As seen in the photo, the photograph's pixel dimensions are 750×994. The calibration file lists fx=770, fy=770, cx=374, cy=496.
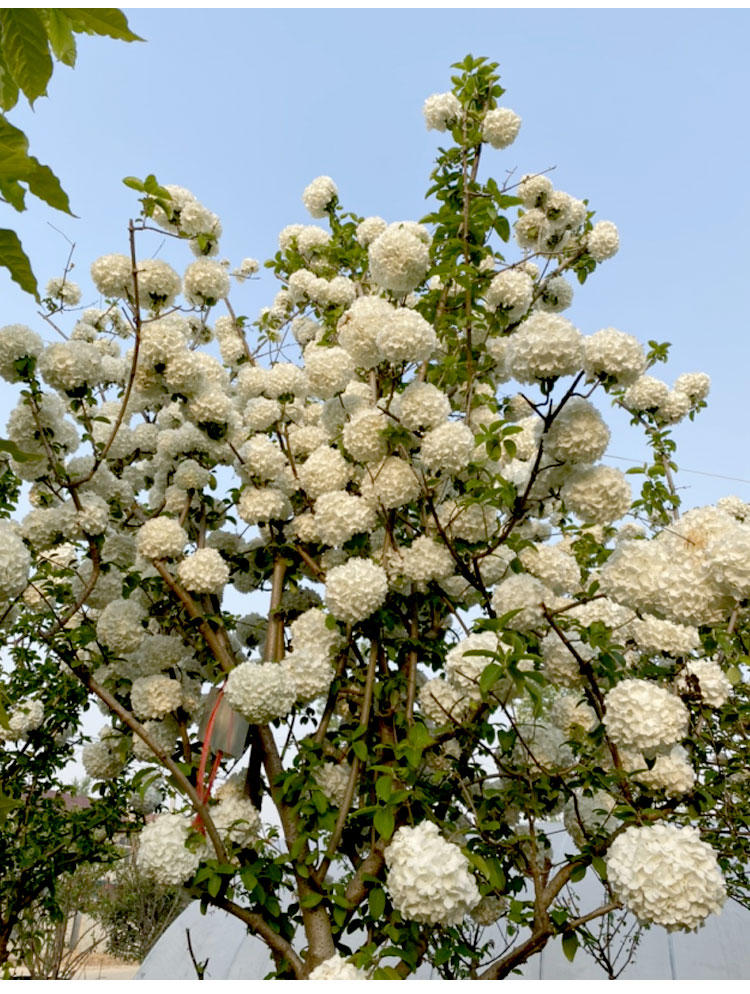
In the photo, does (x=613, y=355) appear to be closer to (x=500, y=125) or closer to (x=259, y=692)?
(x=259, y=692)

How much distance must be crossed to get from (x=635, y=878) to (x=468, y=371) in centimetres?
181

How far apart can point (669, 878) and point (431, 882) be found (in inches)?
21.6

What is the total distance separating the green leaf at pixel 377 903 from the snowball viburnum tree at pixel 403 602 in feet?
0.04

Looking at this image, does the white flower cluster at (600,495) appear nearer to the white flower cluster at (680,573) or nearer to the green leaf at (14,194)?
the white flower cluster at (680,573)

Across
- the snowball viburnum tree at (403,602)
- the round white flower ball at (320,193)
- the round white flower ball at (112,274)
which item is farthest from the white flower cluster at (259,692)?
the round white flower ball at (320,193)

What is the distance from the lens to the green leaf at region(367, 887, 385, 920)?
7.21 feet

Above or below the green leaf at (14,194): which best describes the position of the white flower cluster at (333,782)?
below

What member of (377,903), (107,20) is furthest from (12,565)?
(107,20)

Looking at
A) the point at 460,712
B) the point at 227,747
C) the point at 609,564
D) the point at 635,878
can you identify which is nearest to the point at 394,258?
the point at 609,564

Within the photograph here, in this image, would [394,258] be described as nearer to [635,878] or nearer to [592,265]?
[592,265]

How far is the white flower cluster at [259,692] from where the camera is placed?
239 cm

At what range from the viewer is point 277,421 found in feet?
10.5

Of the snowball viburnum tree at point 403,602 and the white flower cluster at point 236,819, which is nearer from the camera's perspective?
the snowball viburnum tree at point 403,602

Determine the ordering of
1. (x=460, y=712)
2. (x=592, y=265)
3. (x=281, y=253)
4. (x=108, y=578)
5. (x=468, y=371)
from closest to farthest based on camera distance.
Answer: (x=460, y=712) < (x=468, y=371) < (x=108, y=578) < (x=592, y=265) < (x=281, y=253)
